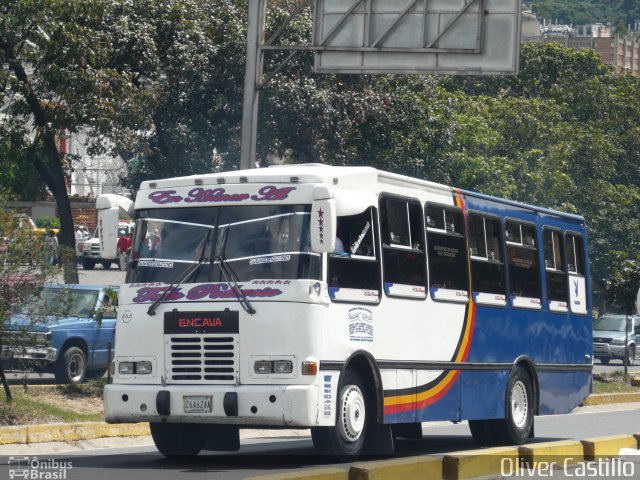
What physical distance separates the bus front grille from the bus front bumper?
0.32 ft

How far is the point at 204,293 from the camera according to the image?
1274 centimetres

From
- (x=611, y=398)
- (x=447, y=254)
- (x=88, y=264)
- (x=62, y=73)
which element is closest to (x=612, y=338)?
(x=611, y=398)

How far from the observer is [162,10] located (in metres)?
29.1

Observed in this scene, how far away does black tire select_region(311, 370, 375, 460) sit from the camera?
41.6 feet

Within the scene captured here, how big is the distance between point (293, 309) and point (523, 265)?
5370 millimetres

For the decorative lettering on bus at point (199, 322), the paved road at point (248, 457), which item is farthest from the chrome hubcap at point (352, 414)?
the decorative lettering on bus at point (199, 322)

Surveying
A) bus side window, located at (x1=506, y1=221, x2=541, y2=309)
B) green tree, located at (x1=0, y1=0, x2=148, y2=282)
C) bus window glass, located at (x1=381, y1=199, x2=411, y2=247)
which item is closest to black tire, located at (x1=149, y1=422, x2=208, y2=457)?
bus window glass, located at (x1=381, y1=199, x2=411, y2=247)

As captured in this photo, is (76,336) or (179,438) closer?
(179,438)

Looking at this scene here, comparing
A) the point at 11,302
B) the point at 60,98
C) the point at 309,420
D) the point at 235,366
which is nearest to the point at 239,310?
the point at 235,366

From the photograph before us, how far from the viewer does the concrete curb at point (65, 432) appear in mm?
14836

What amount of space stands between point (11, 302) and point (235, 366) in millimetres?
4461

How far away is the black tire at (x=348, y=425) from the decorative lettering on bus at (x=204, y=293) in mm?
1186

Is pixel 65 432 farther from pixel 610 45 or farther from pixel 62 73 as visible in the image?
pixel 610 45

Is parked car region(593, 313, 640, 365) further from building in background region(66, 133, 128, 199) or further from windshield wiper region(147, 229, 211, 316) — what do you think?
windshield wiper region(147, 229, 211, 316)
